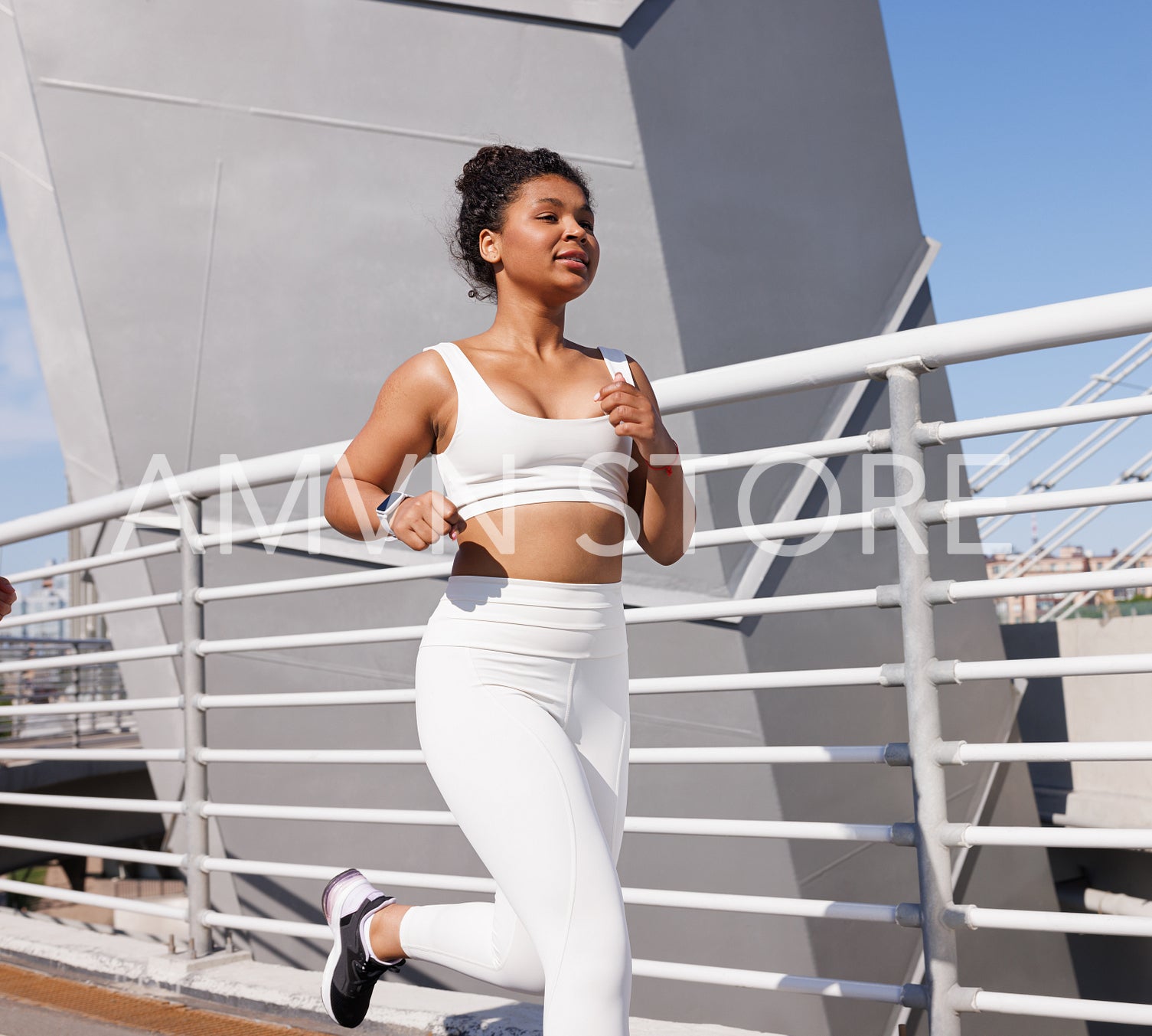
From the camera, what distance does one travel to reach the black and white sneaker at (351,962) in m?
2.01

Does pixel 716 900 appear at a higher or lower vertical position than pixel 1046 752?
lower

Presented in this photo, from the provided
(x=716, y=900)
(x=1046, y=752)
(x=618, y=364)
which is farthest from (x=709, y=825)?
(x=618, y=364)

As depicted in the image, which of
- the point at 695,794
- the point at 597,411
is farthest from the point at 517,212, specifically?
the point at 695,794

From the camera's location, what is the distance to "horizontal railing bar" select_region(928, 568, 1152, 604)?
1.75 metres

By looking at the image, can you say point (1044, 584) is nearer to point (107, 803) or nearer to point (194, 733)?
point (194, 733)

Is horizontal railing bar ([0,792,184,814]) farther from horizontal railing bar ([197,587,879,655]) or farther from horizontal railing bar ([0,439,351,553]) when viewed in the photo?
horizontal railing bar ([0,439,351,553])

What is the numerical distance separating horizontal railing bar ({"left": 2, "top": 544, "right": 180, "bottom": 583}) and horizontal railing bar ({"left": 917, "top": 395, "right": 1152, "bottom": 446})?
212 centimetres

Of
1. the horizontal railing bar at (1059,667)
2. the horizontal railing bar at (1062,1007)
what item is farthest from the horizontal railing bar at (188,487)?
the horizontal railing bar at (1062,1007)

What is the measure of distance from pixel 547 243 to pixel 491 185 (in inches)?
7.2

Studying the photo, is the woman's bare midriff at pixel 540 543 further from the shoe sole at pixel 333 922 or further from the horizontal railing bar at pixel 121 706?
the horizontal railing bar at pixel 121 706

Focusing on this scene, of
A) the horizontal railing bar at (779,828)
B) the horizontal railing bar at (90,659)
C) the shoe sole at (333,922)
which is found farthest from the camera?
the horizontal railing bar at (90,659)

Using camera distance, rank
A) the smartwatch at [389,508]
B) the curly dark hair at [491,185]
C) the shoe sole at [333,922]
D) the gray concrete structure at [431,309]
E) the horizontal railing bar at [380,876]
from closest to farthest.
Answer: the smartwatch at [389,508] < the curly dark hair at [491,185] < the shoe sole at [333,922] < the horizontal railing bar at [380,876] < the gray concrete structure at [431,309]

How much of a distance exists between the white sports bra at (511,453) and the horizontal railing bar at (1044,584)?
2.12 feet

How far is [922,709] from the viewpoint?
75.5 inches
